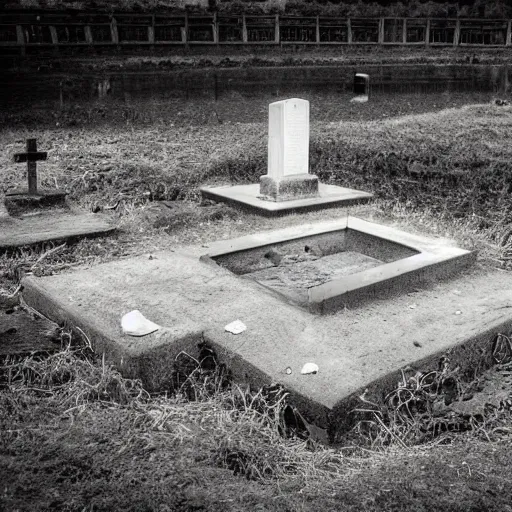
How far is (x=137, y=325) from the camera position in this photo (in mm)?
3688

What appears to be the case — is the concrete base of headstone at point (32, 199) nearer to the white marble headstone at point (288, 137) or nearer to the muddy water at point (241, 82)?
the white marble headstone at point (288, 137)

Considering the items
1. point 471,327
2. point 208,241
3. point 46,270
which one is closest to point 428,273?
point 471,327

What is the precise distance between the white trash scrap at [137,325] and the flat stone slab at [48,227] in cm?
210

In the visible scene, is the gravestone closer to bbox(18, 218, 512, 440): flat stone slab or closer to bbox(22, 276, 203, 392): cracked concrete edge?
bbox(18, 218, 512, 440): flat stone slab

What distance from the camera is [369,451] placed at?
2.95 m

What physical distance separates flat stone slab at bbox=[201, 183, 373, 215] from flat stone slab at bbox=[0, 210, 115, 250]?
1.41 m

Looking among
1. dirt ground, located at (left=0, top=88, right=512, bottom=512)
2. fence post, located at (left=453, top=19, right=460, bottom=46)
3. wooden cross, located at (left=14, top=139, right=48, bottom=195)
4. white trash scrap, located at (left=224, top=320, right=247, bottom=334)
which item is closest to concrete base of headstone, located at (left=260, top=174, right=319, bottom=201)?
dirt ground, located at (left=0, top=88, right=512, bottom=512)

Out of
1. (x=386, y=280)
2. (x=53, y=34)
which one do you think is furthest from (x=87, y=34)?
(x=386, y=280)

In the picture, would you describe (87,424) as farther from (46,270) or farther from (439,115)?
(439,115)

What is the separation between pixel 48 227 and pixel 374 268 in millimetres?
A: 3149

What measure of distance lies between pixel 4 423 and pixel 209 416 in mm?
935

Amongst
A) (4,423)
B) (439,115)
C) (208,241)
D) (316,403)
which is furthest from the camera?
(439,115)

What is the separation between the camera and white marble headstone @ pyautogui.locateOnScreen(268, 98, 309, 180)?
675 cm

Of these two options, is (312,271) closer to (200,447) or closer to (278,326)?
(278,326)
